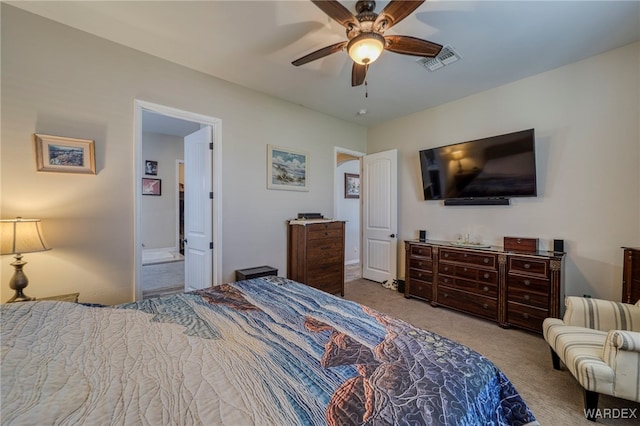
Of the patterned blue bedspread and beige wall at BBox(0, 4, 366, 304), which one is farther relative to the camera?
beige wall at BBox(0, 4, 366, 304)

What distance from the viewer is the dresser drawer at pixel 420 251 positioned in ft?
11.4

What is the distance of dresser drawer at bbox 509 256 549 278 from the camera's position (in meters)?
2.58

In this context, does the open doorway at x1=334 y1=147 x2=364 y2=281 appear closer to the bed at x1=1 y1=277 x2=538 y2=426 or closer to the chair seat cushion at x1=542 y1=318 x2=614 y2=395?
the chair seat cushion at x1=542 y1=318 x2=614 y2=395

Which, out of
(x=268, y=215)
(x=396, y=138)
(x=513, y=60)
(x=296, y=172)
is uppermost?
(x=513, y=60)

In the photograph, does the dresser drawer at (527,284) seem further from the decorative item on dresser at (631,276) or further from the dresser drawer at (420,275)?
the dresser drawer at (420,275)

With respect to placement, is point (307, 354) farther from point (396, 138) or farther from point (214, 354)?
point (396, 138)

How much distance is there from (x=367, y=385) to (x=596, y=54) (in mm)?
3841

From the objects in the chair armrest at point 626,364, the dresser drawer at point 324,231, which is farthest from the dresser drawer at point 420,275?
the chair armrest at point 626,364

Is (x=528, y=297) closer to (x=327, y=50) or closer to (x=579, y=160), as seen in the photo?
(x=579, y=160)

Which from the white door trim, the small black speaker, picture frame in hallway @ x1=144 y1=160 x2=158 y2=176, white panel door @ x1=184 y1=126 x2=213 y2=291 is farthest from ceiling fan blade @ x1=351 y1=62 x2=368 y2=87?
picture frame in hallway @ x1=144 y1=160 x2=158 y2=176

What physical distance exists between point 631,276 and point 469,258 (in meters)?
1.25

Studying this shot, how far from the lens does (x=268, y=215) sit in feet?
11.6

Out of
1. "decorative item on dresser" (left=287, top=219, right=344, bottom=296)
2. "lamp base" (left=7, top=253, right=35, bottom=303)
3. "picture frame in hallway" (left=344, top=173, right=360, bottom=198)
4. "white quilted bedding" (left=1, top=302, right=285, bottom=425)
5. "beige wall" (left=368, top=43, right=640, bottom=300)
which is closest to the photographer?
"white quilted bedding" (left=1, top=302, right=285, bottom=425)

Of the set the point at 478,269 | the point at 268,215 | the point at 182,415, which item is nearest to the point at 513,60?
the point at 478,269
